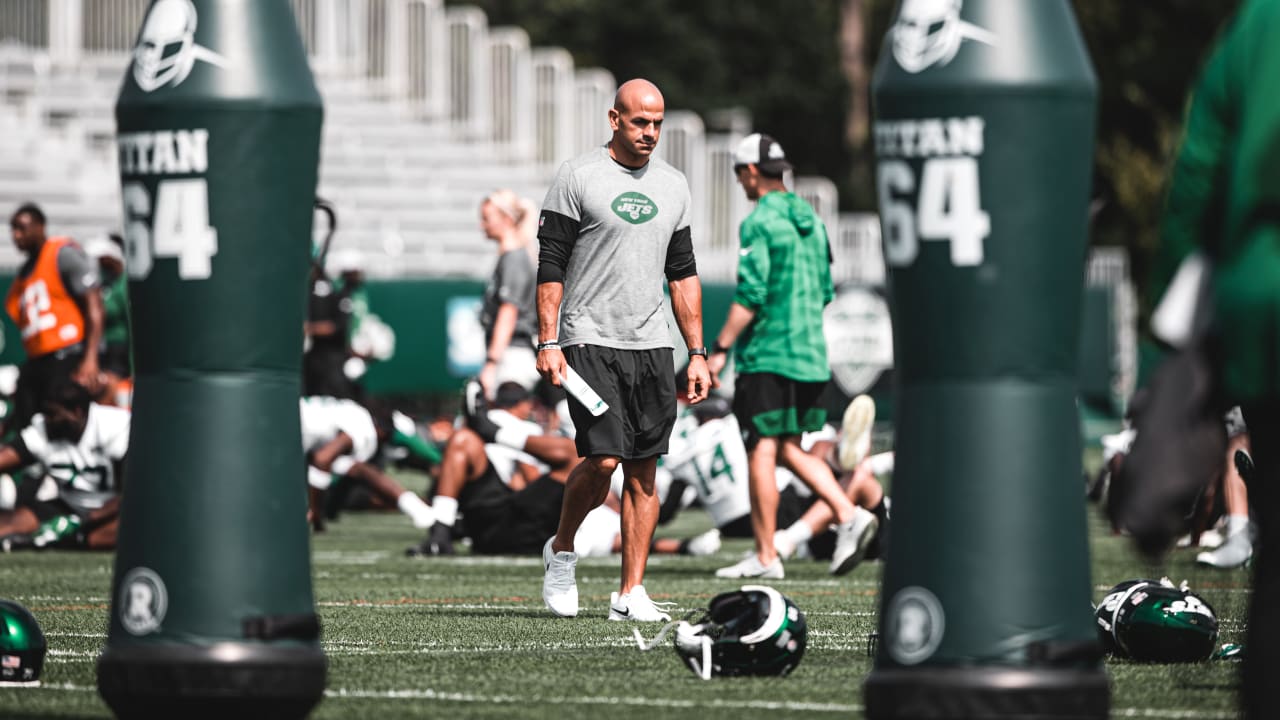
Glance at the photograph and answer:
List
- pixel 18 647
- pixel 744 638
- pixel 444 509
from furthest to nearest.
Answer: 1. pixel 444 509
2. pixel 744 638
3. pixel 18 647

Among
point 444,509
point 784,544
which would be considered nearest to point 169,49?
point 784,544

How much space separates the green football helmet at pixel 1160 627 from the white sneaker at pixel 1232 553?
487cm

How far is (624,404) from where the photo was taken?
9602mm

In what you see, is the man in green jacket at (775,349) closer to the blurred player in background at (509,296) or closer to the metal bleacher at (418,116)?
the blurred player in background at (509,296)

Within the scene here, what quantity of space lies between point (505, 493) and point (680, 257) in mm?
4406

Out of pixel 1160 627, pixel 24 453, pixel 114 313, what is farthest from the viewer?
pixel 114 313

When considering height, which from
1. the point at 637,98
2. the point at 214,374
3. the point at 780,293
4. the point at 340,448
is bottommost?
the point at 340,448

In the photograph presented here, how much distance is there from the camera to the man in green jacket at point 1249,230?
15.6ft

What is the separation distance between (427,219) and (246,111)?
27.0 m

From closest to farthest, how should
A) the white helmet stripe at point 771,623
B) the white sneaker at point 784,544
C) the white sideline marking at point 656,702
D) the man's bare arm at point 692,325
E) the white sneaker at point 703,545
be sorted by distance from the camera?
the white sideline marking at point 656,702
the white helmet stripe at point 771,623
the man's bare arm at point 692,325
the white sneaker at point 784,544
the white sneaker at point 703,545

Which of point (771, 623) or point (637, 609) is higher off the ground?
point (771, 623)

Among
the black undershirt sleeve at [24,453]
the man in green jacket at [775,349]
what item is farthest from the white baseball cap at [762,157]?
the black undershirt sleeve at [24,453]

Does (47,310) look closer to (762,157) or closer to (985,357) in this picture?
(762,157)

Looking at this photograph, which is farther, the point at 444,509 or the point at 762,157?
the point at 444,509
